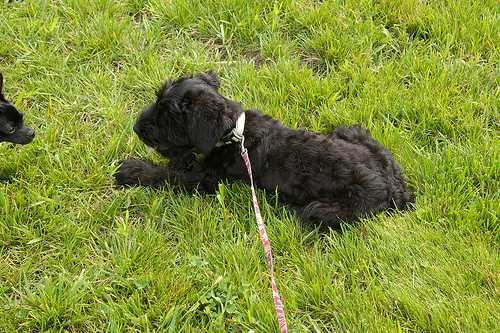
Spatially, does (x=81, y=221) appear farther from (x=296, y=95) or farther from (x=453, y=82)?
(x=453, y=82)

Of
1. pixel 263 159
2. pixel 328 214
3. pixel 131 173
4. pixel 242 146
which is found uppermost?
pixel 242 146

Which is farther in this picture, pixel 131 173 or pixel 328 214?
pixel 131 173

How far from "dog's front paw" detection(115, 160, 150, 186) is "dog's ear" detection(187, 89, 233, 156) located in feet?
1.57

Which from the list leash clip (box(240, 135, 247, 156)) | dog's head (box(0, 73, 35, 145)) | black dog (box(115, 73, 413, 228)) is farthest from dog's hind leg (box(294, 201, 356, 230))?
dog's head (box(0, 73, 35, 145))

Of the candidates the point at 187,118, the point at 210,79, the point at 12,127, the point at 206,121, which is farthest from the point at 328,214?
the point at 12,127

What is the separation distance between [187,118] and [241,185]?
0.58 metres

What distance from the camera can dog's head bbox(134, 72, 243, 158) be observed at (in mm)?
3600

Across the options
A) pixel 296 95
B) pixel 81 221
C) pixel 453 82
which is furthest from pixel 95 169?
pixel 453 82

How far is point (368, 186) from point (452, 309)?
35.2 inches

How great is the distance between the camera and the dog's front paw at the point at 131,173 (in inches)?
155

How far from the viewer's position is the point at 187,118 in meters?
3.70

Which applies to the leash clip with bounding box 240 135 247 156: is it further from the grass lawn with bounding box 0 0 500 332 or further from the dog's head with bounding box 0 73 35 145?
the dog's head with bounding box 0 73 35 145

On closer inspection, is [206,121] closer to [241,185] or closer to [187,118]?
[187,118]

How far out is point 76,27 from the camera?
4902 millimetres
